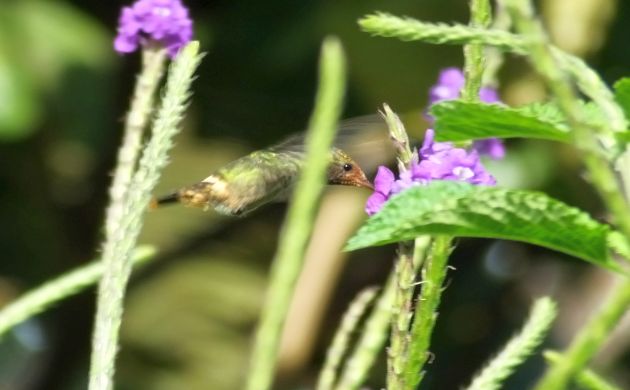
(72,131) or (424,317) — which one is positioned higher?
(72,131)

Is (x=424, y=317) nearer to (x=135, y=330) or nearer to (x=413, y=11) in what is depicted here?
(x=413, y=11)

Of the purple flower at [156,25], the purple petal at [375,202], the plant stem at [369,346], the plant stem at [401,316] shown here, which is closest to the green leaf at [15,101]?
the purple flower at [156,25]

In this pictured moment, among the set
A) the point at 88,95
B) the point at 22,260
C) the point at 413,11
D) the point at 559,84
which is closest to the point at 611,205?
the point at 559,84

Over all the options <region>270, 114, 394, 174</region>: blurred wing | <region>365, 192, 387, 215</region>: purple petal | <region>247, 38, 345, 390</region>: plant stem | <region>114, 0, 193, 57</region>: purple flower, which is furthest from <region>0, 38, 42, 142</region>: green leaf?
<region>247, 38, 345, 390</region>: plant stem

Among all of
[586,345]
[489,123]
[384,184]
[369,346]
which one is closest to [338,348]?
[369,346]

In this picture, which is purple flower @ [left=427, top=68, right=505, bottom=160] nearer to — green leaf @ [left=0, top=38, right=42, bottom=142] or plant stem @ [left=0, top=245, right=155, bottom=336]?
plant stem @ [left=0, top=245, right=155, bottom=336]

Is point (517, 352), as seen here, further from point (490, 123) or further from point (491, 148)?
point (491, 148)
